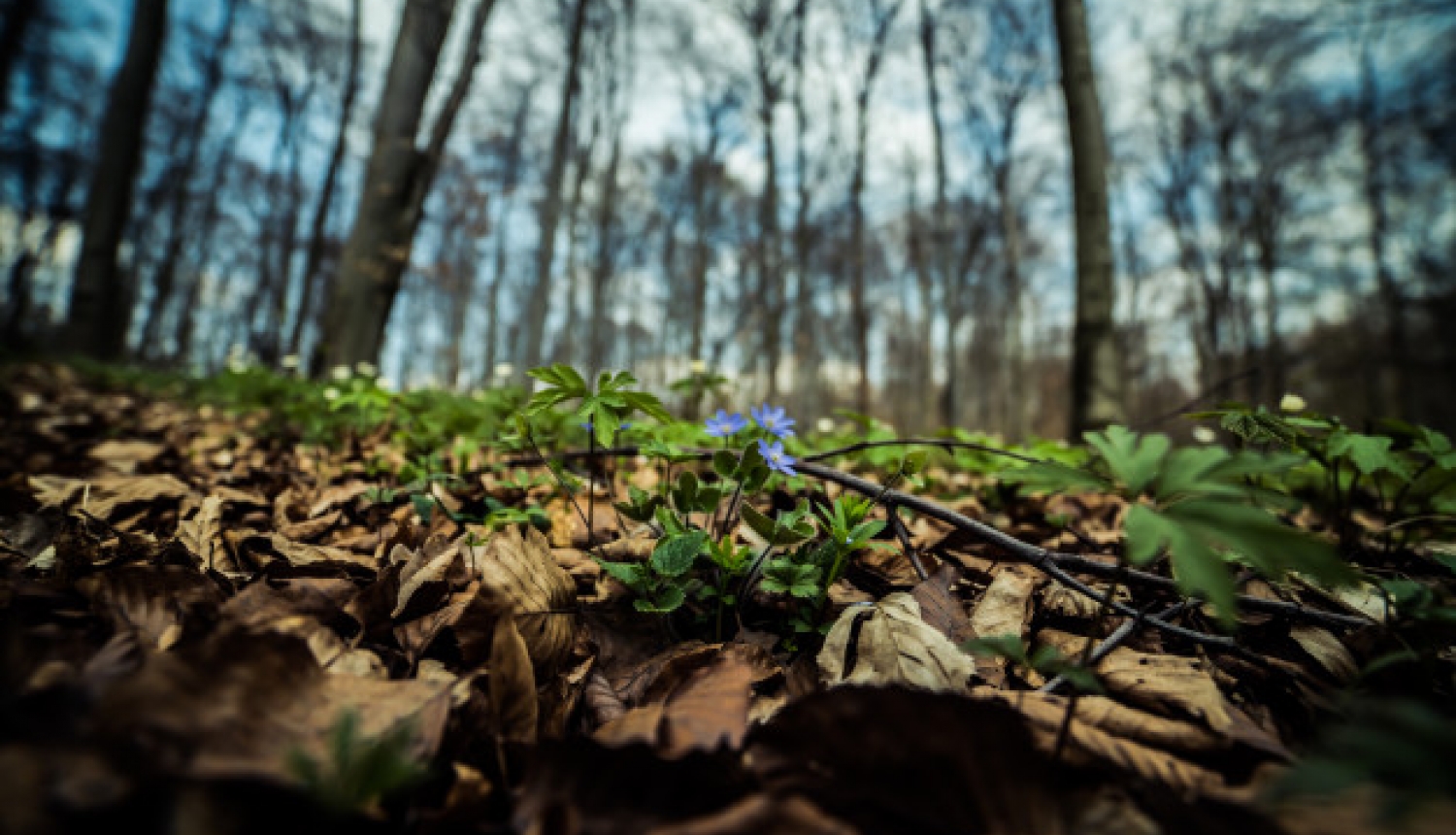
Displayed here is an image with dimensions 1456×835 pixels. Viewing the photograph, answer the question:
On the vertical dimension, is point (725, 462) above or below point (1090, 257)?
below

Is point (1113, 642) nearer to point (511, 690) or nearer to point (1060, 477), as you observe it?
point (1060, 477)

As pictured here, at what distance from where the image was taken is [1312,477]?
8.30 feet

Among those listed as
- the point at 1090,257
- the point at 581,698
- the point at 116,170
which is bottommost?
the point at 581,698

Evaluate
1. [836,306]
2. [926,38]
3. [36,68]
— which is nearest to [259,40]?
[36,68]

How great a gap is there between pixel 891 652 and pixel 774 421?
0.57 meters

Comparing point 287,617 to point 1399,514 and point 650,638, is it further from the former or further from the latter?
point 1399,514

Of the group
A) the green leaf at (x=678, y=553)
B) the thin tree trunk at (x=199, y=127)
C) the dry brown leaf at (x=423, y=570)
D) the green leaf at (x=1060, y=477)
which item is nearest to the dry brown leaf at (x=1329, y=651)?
the green leaf at (x=1060, y=477)

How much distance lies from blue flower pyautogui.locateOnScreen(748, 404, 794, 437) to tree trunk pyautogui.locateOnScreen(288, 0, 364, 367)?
9.53m

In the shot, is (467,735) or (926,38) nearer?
(467,735)

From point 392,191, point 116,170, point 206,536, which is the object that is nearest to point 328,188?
point 116,170

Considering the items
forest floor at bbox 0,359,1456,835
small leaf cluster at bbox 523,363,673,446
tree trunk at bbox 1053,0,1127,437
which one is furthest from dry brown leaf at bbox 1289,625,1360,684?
tree trunk at bbox 1053,0,1127,437

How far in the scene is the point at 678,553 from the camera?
970 mm

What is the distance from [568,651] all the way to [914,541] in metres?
0.92

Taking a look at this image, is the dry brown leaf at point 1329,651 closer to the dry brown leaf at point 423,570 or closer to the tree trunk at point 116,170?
the dry brown leaf at point 423,570
